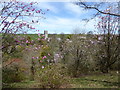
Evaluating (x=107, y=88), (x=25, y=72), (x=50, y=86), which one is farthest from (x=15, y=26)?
(x=107, y=88)

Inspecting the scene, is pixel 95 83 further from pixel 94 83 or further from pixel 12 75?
pixel 12 75

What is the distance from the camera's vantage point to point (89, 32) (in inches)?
334

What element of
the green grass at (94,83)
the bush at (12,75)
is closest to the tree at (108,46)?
the green grass at (94,83)

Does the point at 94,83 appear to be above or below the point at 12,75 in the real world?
below

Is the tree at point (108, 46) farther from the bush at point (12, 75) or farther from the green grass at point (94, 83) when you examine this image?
the bush at point (12, 75)

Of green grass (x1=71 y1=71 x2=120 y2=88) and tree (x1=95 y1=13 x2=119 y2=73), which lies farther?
tree (x1=95 y1=13 x2=119 y2=73)

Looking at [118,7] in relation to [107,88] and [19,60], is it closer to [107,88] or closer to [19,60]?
[107,88]

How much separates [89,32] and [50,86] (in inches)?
191

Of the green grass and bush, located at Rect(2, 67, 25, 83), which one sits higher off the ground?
bush, located at Rect(2, 67, 25, 83)

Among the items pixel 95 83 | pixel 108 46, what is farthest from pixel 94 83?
pixel 108 46

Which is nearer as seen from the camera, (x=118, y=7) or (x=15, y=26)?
(x=15, y=26)

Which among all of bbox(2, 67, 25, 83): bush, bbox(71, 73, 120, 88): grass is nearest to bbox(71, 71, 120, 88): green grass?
bbox(71, 73, 120, 88): grass

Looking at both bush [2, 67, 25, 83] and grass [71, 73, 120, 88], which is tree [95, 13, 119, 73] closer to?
grass [71, 73, 120, 88]

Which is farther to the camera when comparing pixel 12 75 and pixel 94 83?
pixel 94 83
